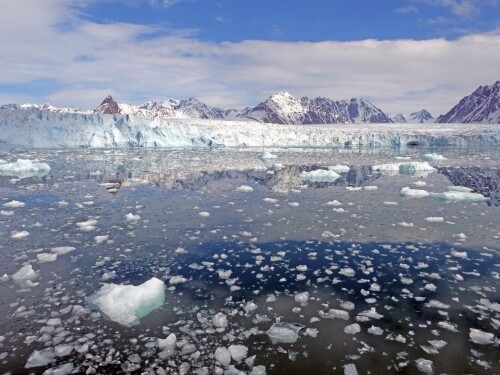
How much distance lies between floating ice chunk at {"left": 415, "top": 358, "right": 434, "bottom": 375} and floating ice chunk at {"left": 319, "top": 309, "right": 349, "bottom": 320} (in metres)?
1.06

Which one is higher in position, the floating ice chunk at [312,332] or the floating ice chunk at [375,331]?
the floating ice chunk at [312,332]

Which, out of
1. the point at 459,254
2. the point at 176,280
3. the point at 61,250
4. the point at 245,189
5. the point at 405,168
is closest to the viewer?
the point at 176,280

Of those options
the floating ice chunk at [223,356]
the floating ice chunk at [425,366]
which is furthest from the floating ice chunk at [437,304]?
the floating ice chunk at [223,356]

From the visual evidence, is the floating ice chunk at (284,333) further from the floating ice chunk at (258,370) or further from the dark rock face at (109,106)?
the dark rock face at (109,106)

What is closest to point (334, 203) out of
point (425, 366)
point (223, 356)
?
point (425, 366)

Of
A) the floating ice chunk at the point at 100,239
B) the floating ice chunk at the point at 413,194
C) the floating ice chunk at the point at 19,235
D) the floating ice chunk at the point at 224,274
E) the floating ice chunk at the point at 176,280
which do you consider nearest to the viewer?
the floating ice chunk at the point at 176,280

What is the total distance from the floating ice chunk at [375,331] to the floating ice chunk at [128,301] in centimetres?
280

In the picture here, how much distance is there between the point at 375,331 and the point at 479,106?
178982 millimetres

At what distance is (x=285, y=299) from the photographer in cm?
549

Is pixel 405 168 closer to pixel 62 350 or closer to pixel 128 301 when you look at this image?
pixel 128 301

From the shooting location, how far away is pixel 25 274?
20.1 feet

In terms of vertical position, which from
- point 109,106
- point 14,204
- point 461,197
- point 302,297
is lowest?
point 302,297

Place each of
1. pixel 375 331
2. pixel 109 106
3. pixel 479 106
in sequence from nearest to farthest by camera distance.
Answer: pixel 375 331 < pixel 109 106 < pixel 479 106

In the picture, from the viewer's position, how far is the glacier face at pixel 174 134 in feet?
116
